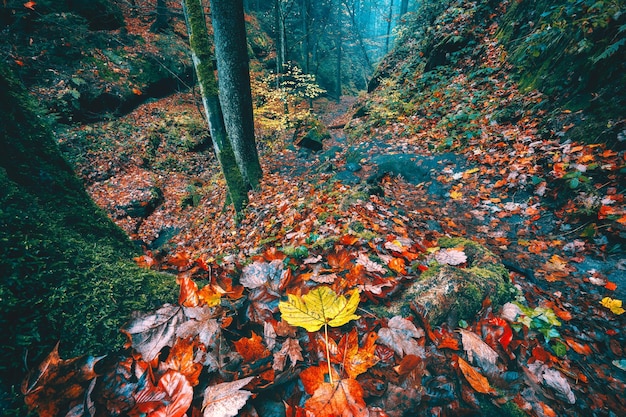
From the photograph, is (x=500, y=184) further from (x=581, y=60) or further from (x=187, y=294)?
(x=187, y=294)

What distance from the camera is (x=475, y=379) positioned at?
110 cm

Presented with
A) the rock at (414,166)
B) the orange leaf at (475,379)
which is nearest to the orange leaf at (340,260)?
the orange leaf at (475,379)

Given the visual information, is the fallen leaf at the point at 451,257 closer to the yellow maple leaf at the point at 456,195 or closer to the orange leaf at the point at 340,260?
the orange leaf at the point at 340,260

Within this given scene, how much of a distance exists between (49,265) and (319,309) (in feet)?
3.80

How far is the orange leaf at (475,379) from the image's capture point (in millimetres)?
1067

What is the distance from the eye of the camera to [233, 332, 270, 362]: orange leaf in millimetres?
1065

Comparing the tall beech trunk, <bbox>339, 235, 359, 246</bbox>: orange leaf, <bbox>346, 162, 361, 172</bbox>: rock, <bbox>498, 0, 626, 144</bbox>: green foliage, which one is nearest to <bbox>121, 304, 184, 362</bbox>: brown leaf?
<bbox>339, 235, 359, 246</bbox>: orange leaf

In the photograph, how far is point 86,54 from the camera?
10.8 m

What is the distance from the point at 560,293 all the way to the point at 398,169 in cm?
396

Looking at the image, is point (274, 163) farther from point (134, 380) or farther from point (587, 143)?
point (134, 380)

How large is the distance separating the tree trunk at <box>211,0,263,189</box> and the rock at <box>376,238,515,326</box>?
522 centimetres

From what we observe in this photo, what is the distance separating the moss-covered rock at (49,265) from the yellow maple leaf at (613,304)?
356cm

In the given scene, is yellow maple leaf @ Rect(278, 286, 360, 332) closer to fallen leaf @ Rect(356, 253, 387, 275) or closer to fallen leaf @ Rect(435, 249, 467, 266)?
fallen leaf @ Rect(356, 253, 387, 275)

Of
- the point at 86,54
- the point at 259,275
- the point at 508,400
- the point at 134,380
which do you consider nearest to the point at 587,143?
the point at 508,400
